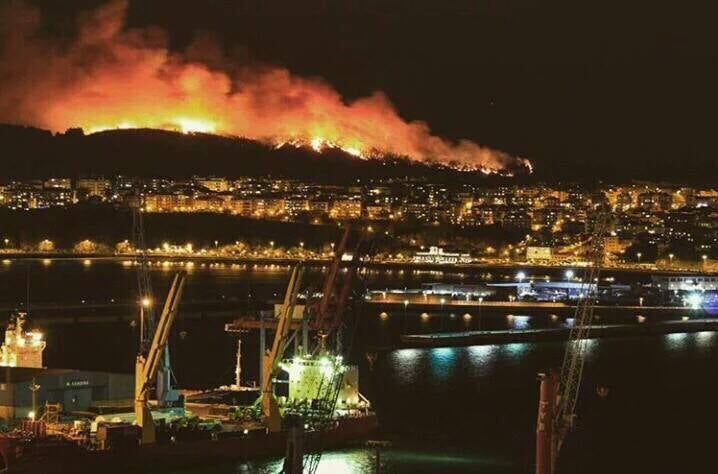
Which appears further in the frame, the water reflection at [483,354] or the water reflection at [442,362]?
the water reflection at [483,354]

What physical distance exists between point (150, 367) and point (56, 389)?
123cm

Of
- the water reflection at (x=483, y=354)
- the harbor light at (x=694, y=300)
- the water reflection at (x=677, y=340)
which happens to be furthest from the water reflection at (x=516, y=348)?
the harbor light at (x=694, y=300)

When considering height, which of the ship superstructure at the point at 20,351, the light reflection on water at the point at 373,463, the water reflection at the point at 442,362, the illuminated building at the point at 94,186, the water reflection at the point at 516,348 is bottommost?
the light reflection on water at the point at 373,463

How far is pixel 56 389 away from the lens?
55.3 ft

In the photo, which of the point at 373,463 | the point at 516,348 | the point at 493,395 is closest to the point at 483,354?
the point at 516,348

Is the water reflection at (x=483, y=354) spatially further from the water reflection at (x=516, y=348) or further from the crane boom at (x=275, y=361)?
the crane boom at (x=275, y=361)

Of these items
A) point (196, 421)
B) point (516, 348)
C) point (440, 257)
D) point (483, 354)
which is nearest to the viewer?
point (196, 421)

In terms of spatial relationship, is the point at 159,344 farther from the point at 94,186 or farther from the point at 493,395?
the point at 94,186

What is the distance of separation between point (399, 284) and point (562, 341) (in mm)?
23291

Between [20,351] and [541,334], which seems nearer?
[20,351]

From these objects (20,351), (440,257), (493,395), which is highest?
(440,257)

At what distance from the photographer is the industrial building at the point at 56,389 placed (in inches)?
647

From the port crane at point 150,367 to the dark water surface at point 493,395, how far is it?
77 centimetres

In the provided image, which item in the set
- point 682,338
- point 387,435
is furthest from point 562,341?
point 387,435
